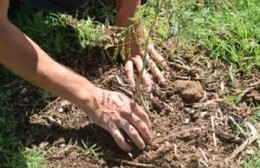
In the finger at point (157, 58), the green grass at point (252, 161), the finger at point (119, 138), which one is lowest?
the green grass at point (252, 161)

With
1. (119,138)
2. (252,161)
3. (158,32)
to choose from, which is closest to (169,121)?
(119,138)

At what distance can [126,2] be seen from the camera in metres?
2.53

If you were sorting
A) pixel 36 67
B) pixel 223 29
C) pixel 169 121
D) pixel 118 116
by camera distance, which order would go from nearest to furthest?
pixel 36 67 < pixel 118 116 < pixel 169 121 < pixel 223 29

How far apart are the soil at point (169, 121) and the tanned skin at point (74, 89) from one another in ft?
0.33

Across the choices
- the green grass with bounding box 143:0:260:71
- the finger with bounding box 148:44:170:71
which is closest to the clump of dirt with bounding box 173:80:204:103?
the finger with bounding box 148:44:170:71

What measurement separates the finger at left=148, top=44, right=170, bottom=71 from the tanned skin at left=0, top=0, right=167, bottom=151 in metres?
0.38

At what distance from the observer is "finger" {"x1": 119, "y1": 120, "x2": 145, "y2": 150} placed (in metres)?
2.16

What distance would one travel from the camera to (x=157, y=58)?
2.54 metres

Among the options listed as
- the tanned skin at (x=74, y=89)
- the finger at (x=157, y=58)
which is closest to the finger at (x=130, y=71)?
the finger at (x=157, y=58)

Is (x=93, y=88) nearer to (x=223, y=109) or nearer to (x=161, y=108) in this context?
(x=161, y=108)

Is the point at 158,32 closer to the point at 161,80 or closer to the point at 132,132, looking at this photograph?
the point at 161,80

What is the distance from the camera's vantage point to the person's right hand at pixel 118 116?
216 centimetres

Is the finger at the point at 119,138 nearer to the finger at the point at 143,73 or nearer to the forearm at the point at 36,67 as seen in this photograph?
the forearm at the point at 36,67

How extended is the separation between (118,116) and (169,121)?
0.97 feet
